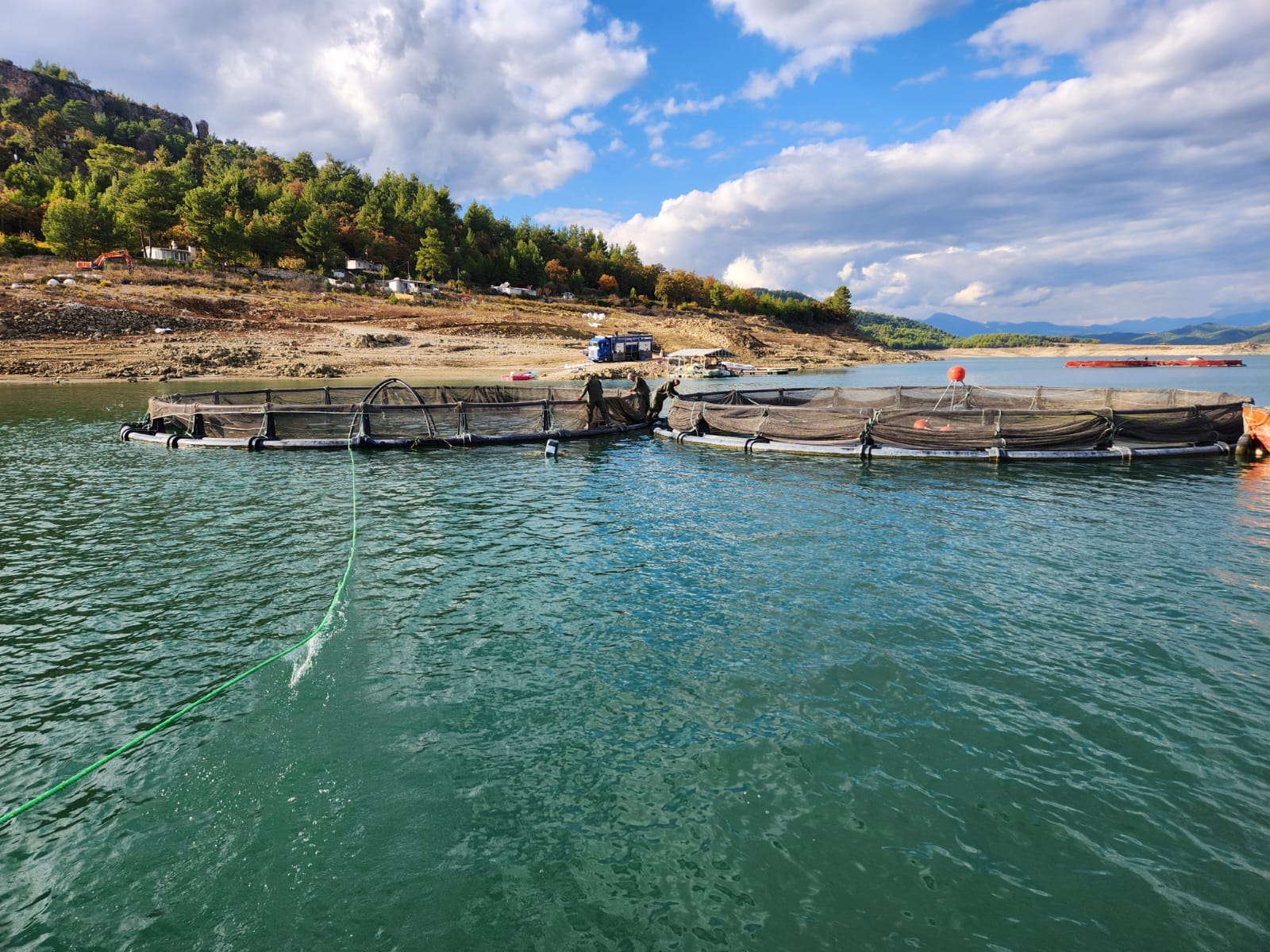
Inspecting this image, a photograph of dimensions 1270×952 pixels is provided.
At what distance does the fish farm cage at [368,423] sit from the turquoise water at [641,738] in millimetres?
10648

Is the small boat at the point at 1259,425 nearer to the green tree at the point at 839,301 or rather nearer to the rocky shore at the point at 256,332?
the rocky shore at the point at 256,332

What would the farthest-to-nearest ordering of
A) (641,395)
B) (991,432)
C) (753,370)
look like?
1. (753,370)
2. (641,395)
3. (991,432)

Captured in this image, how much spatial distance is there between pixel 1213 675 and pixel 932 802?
5.14 meters

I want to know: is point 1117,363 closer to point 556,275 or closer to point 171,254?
point 556,275

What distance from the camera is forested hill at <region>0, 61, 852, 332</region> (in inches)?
3568

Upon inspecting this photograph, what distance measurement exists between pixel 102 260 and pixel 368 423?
3360 inches

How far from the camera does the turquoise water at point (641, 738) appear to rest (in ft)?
15.2

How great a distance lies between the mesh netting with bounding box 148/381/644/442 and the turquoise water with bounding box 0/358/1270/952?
10.8 m

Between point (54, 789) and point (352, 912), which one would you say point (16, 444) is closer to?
point (54, 789)

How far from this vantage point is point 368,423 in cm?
2445

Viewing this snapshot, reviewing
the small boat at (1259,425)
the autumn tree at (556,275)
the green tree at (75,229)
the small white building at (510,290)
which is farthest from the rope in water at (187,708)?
the autumn tree at (556,275)

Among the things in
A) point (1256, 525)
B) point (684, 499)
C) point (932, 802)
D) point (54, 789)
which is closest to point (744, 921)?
point (932, 802)

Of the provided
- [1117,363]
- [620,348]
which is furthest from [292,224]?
[1117,363]

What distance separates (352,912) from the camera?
15.0 ft
